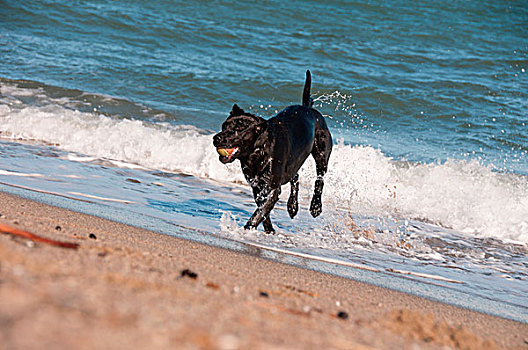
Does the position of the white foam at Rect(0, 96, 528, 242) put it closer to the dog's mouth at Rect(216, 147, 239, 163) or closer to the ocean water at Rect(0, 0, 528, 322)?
the ocean water at Rect(0, 0, 528, 322)

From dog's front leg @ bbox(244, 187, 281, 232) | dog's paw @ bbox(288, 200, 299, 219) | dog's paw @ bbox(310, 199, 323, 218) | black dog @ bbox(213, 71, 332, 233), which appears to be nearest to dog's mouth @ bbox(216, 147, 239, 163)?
black dog @ bbox(213, 71, 332, 233)

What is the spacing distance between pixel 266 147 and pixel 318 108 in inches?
299

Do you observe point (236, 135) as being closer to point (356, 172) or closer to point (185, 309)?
point (185, 309)

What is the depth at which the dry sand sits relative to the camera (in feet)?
4.54

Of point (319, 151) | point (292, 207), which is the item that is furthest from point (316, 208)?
point (319, 151)

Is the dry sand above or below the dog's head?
below

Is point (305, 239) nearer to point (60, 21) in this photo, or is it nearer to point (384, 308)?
point (384, 308)

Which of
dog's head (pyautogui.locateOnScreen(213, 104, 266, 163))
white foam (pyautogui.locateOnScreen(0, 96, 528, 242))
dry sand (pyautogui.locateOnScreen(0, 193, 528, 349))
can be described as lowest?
white foam (pyautogui.locateOnScreen(0, 96, 528, 242))

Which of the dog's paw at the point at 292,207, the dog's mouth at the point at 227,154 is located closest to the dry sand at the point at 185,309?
the dog's mouth at the point at 227,154

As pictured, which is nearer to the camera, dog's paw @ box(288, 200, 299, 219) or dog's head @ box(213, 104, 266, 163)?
dog's head @ box(213, 104, 266, 163)

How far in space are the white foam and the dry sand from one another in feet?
11.9

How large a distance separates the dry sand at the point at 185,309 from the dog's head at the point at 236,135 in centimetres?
132

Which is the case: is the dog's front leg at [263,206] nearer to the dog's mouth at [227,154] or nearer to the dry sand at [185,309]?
the dog's mouth at [227,154]

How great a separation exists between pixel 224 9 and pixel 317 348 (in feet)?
58.9
